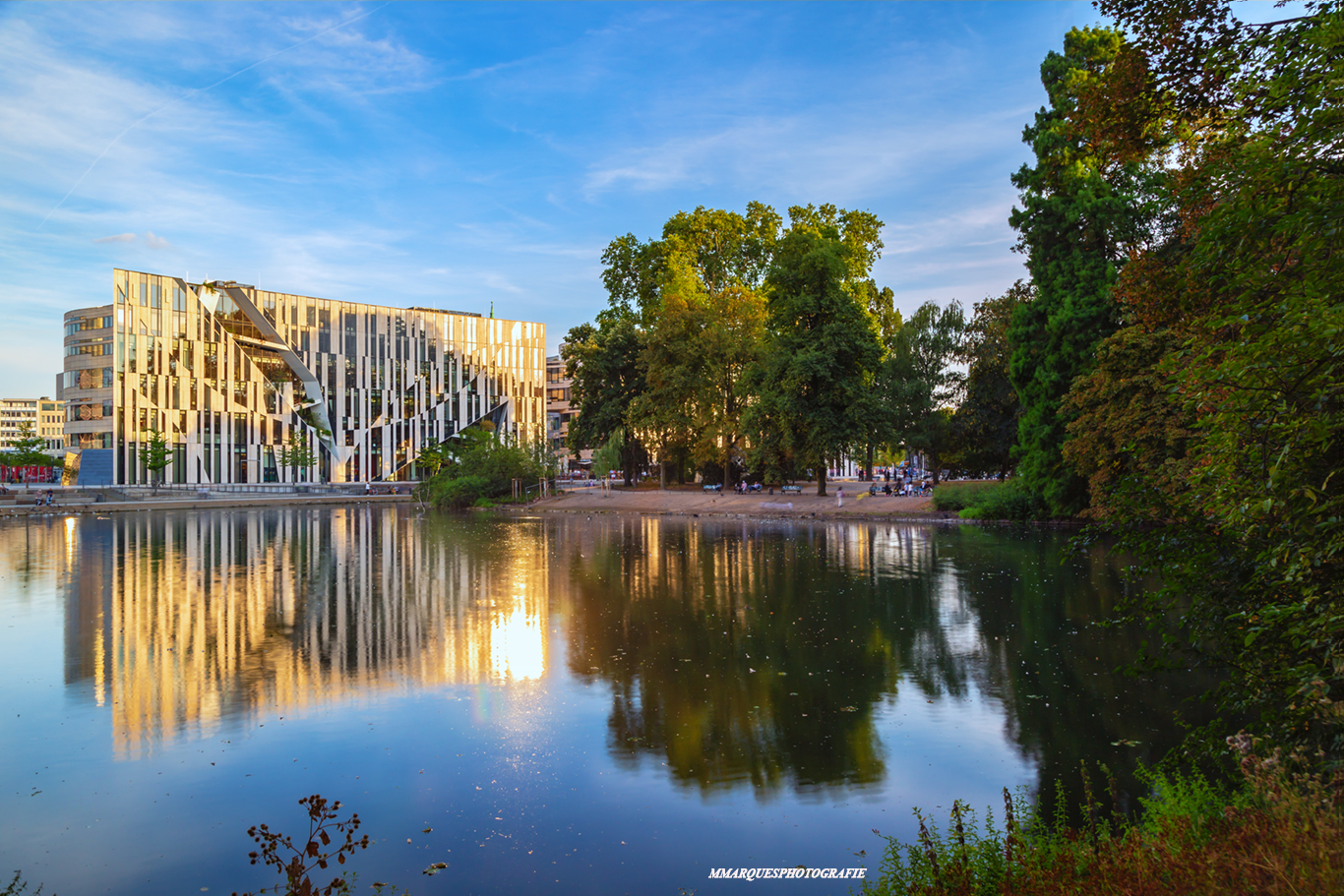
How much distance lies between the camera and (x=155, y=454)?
73250mm

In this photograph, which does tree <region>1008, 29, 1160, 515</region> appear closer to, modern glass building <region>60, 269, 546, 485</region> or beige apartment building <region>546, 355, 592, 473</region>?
modern glass building <region>60, 269, 546, 485</region>

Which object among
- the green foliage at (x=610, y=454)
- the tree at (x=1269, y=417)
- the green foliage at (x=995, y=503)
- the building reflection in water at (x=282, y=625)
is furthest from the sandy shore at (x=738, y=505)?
the tree at (x=1269, y=417)

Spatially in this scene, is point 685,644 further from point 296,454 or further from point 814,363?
point 296,454

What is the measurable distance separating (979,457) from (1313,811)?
47.9 meters

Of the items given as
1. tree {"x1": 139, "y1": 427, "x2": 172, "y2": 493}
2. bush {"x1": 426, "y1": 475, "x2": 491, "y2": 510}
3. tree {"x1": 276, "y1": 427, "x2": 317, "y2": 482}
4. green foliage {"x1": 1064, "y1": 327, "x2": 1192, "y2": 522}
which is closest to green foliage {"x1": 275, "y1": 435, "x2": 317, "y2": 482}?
tree {"x1": 276, "y1": 427, "x2": 317, "y2": 482}

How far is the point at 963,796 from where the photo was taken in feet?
23.2

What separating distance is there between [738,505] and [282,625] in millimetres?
34148

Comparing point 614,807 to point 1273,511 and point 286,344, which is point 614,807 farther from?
point 286,344

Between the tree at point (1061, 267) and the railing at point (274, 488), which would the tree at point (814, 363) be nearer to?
the tree at point (1061, 267)

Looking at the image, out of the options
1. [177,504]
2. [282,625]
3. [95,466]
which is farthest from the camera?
[95,466]

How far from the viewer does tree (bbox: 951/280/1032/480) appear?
4669 centimetres

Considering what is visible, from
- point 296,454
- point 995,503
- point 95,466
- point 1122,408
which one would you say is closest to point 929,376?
point 995,503

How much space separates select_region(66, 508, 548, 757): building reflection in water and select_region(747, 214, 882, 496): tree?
18487 millimetres

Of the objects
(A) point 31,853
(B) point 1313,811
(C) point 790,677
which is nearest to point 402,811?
(A) point 31,853
